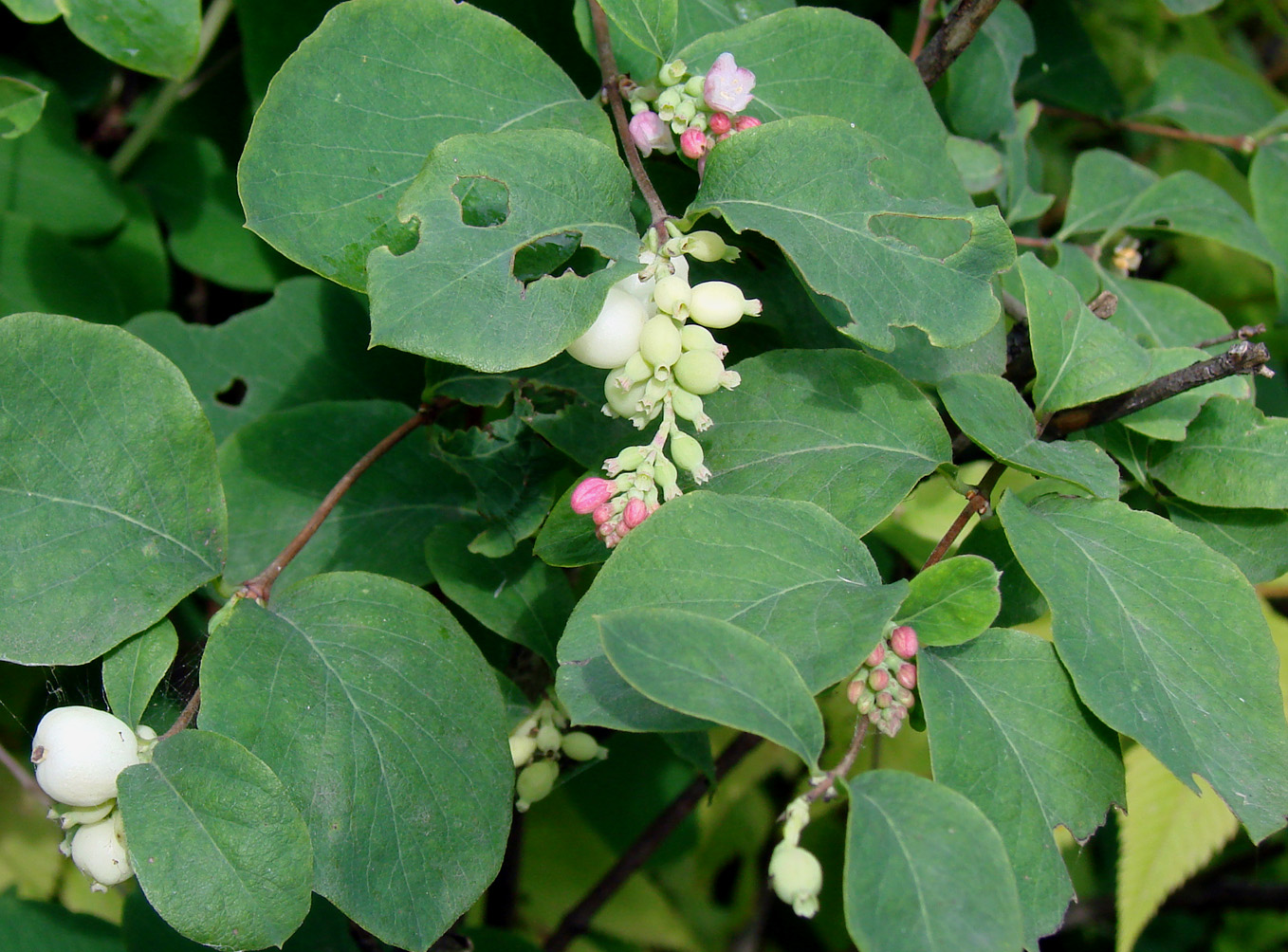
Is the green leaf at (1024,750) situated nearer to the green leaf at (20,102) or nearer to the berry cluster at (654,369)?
the berry cluster at (654,369)

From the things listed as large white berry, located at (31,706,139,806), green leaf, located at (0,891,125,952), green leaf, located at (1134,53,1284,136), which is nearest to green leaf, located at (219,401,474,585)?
large white berry, located at (31,706,139,806)

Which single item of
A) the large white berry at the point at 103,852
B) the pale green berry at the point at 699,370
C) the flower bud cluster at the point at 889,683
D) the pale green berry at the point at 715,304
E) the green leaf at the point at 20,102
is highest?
the green leaf at the point at 20,102

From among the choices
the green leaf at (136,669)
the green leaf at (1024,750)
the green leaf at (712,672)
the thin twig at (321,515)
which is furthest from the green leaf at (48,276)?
the green leaf at (1024,750)

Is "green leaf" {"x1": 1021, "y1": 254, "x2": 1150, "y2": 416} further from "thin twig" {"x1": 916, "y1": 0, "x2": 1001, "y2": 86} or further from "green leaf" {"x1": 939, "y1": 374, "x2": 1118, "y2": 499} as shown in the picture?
"thin twig" {"x1": 916, "y1": 0, "x2": 1001, "y2": 86}

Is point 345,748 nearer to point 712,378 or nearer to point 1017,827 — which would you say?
point 712,378

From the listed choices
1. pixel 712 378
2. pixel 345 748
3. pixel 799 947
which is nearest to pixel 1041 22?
pixel 712 378

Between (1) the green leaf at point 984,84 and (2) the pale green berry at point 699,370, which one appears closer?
(2) the pale green berry at point 699,370
